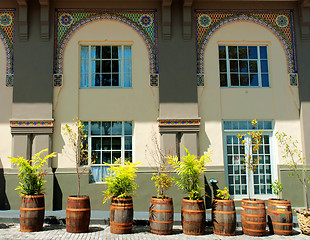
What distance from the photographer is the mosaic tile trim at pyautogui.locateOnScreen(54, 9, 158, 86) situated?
35.0ft

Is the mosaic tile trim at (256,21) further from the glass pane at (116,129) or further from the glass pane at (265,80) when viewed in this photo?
the glass pane at (116,129)

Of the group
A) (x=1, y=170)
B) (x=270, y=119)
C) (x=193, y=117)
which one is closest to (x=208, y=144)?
(x=193, y=117)

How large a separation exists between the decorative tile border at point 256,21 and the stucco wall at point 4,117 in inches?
253

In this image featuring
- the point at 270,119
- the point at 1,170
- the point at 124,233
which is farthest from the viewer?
the point at 270,119

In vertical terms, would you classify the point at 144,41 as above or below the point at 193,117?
above

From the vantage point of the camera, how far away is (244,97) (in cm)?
1076

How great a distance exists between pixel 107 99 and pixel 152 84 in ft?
5.13

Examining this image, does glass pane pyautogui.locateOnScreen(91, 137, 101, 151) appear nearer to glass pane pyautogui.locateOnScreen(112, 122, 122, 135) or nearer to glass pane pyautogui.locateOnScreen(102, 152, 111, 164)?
glass pane pyautogui.locateOnScreen(102, 152, 111, 164)

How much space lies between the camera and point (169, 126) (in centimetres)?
1030

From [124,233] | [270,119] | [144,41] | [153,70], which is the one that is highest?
[144,41]

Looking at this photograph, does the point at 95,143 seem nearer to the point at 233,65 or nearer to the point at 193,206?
the point at 193,206

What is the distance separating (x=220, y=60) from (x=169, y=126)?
2.98 metres

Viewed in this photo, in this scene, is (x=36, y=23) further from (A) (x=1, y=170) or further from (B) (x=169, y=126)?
(B) (x=169, y=126)

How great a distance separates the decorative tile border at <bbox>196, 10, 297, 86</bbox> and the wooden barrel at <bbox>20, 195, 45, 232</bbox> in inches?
268
